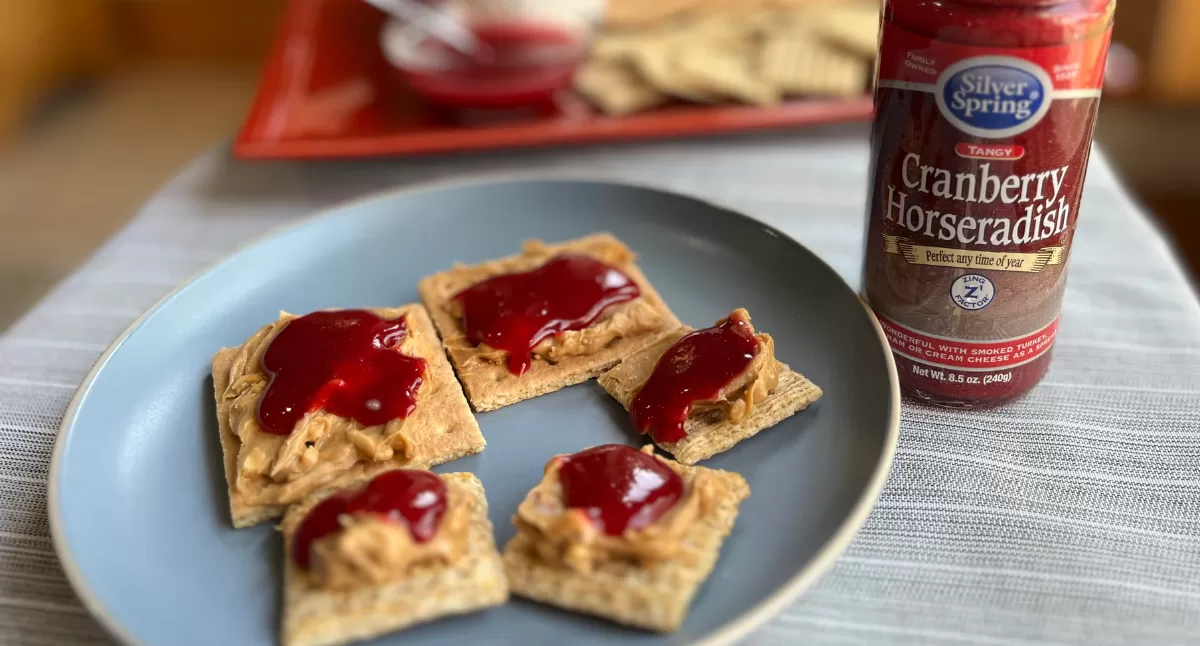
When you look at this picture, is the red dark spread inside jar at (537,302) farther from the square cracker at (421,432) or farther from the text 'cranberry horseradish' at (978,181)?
the text 'cranberry horseradish' at (978,181)

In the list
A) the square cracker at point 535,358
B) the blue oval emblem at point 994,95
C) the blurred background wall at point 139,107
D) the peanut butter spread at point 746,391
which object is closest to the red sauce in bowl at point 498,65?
the square cracker at point 535,358

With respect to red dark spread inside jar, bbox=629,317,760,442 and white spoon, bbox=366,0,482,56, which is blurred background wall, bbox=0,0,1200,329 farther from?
red dark spread inside jar, bbox=629,317,760,442

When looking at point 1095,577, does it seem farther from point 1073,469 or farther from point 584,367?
point 584,367

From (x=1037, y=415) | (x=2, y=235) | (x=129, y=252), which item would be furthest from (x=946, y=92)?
(x=2, y=235)

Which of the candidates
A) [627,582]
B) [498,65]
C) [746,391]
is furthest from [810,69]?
[627,582]

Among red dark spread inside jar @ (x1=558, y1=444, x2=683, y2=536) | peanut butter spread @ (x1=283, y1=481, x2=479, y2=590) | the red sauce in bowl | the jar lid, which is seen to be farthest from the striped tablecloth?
the jar lid

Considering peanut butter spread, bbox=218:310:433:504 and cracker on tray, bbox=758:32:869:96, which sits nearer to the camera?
peanut butter spread, bbox=218:310:433:504

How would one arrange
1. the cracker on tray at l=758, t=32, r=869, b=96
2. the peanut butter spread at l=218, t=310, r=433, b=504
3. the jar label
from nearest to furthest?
the jar label < the peanut butter spread at l=218, t=310, r=433, b=504 < the cracker on tray at l=758, t=32, r=869, b=96

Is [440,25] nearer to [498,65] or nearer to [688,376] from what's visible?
[498,65]
